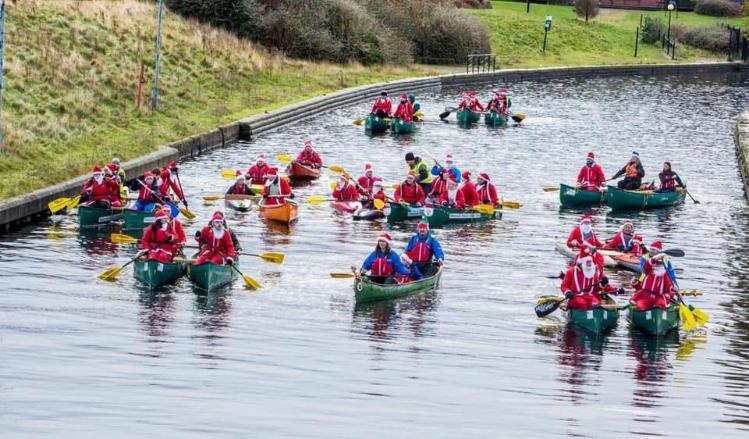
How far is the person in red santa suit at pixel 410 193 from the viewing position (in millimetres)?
48375

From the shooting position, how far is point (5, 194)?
44312 mm

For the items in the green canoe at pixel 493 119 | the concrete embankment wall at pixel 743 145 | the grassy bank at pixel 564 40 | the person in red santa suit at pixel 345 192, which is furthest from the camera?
the grassy bank at pixel 564 40

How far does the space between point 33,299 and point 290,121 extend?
39972 mm

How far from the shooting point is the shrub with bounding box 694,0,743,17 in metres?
151

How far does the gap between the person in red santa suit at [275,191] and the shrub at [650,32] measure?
90248 mm

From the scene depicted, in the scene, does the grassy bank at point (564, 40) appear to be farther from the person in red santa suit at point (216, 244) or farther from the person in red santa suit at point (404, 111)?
the person in red santa suit at point (216, 244)

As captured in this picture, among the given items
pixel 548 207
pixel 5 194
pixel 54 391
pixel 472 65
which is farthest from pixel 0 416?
pixel 472 65

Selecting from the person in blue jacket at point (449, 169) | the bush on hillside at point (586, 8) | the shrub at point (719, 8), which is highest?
the shrub at point (719, 8)

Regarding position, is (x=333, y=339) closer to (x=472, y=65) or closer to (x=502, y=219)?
(x=502, y=219)

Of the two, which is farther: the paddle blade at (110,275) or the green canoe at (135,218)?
the green canoe at (135,218)

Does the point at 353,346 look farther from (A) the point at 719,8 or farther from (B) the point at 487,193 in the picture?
(A) the point at 719,8

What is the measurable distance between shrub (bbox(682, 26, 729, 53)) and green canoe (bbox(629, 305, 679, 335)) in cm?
10471

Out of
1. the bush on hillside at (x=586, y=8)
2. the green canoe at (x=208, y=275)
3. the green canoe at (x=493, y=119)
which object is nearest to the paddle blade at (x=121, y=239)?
the green canoe at (x=208, y=275)

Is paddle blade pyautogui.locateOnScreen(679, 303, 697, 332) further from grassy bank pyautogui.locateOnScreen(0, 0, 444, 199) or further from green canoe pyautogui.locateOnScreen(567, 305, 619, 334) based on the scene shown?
grassy bank pyautogui.locateOnScreen(0, 0, 444, 199)
